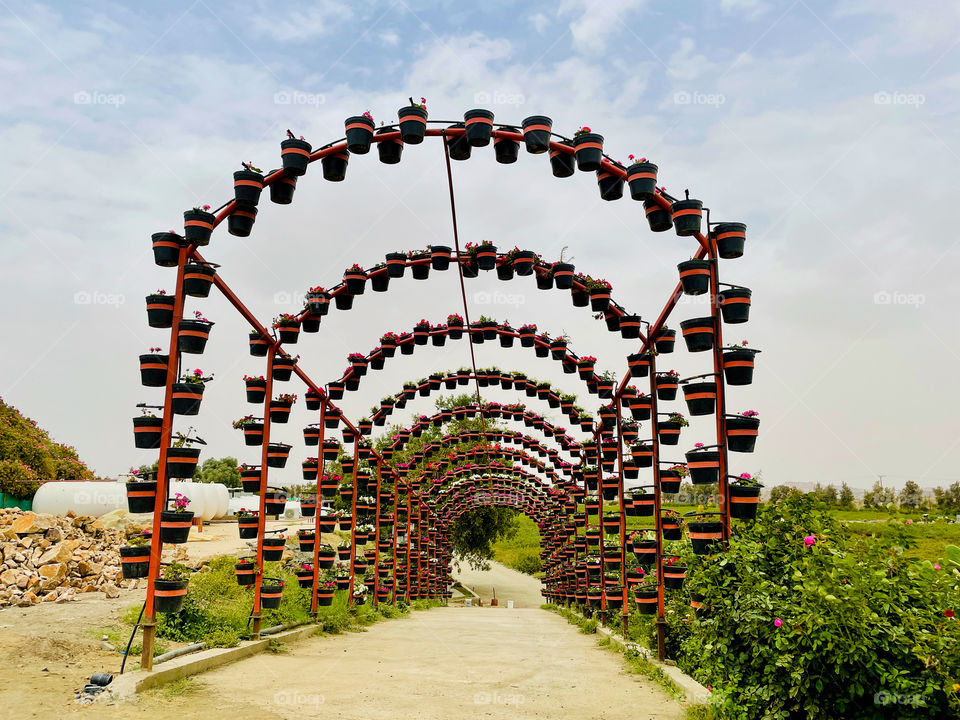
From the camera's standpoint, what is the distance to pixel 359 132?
21.5 feet

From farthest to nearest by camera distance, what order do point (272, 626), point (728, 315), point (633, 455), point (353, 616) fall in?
1. point (353, 616)
2. point (633, 455)
3. point (272, 626)
4. point (728, 315)

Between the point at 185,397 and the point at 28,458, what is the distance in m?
21.9

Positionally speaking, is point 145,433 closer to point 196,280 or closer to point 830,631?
point 196,280

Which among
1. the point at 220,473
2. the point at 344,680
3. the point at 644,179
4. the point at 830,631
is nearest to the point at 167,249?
the point at 344,680

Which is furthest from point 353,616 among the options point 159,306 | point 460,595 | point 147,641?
point 460,595

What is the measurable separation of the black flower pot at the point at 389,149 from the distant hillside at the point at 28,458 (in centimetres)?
2111

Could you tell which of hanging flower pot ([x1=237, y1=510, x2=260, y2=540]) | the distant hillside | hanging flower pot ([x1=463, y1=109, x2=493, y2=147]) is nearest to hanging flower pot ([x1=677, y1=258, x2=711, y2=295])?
hanging flower pot ([x1=463, y1=109, x2=493, y2=147])

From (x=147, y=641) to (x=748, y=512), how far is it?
505 centimetres

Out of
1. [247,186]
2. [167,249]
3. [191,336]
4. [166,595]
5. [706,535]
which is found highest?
[247,186]

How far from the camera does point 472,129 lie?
6.55 m

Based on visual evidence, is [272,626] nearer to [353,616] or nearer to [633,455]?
[353,616]

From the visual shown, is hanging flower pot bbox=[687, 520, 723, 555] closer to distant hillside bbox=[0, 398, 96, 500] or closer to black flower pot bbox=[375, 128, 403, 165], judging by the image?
black flower pot bbox=[375, 128, 403, 165]

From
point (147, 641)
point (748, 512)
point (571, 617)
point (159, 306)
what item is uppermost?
point (159, 306)

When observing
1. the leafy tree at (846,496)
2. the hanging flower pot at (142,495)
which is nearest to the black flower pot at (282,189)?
the hanging flower pot at (142,495)
